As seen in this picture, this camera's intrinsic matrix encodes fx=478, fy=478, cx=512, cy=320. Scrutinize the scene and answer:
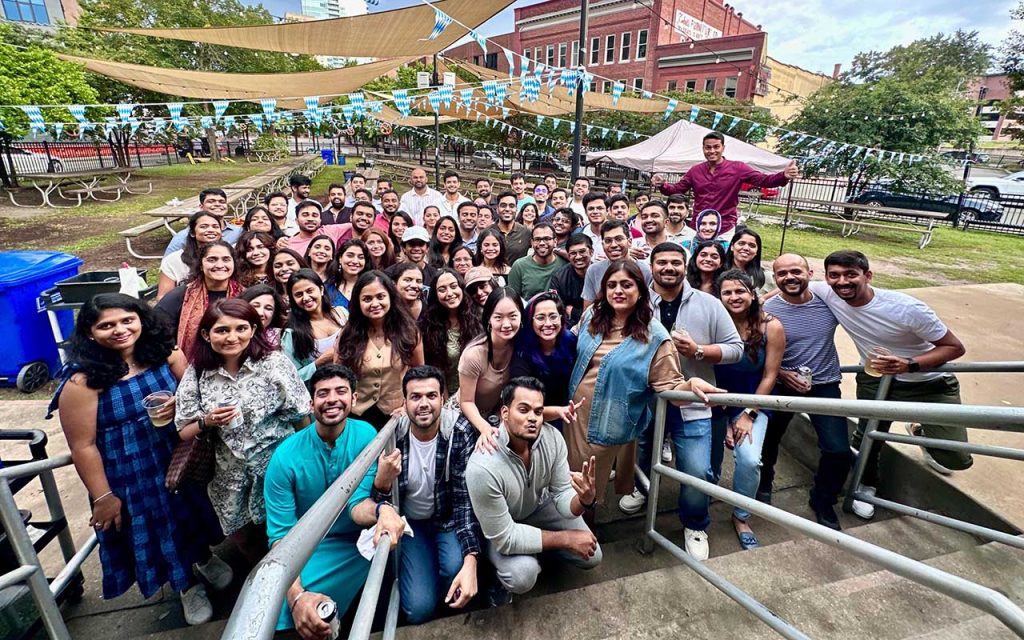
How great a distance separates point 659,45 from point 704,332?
119ft

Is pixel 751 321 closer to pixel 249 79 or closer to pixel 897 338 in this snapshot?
pixel 897 338

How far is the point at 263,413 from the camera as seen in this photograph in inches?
92.8

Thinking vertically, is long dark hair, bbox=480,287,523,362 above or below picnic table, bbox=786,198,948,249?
above

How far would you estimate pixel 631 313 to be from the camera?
2.71 metres

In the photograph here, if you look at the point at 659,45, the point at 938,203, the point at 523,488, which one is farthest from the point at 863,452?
the point at 659,45

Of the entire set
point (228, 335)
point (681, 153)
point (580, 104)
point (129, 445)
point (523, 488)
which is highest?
point (580, 104)

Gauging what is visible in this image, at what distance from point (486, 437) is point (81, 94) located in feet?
65.3

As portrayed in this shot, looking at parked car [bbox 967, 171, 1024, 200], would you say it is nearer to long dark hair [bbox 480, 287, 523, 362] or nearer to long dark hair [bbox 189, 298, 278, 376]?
long dark hair [bbox 480, 287, 523, 362]

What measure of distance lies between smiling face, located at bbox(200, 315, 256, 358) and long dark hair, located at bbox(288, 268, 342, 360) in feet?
2.09

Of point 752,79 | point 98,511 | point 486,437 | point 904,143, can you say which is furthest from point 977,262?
point 752,79

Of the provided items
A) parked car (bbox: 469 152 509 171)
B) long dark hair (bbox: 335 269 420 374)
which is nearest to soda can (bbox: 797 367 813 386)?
long dark hair (bbox: 335 269 420 374)

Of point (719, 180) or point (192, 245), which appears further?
point (719, 180)

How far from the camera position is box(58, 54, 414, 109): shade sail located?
39.2 feet

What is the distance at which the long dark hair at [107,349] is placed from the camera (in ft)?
6.88
